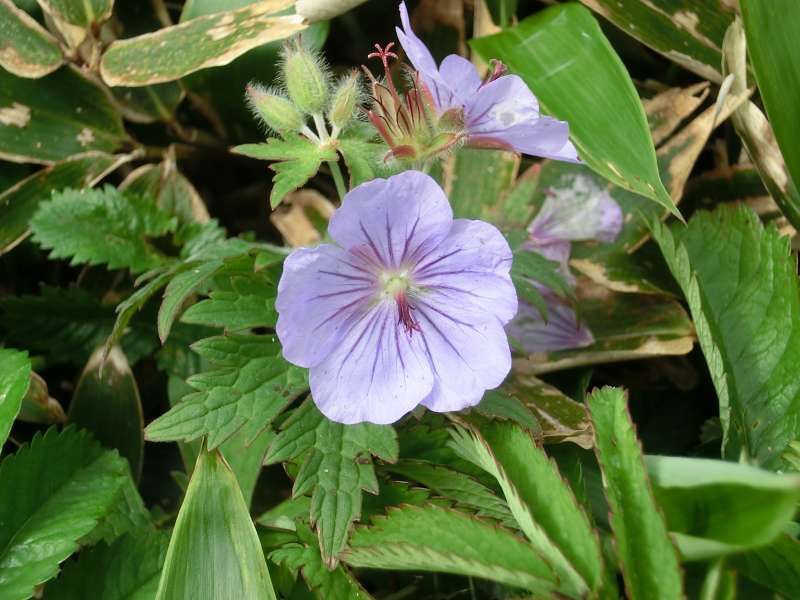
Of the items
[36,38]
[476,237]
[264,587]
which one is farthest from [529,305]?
[36,38]

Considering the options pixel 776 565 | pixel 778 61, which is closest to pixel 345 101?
pixel 778 61

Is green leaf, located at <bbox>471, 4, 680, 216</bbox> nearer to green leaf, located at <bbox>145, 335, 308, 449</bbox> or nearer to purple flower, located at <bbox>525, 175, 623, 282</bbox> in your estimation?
purple flower, located at <bbox>525, 175, 623, 282</bbox>

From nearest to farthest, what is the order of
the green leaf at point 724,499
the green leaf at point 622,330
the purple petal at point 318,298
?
the green leaf at point 724,499 → the purple petal at point 318,298 → the green leaf at point 622,330

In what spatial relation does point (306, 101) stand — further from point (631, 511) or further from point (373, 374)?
point (631, 511)

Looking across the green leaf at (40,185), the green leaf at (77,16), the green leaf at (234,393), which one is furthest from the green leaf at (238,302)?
the green leaf at (77,16)

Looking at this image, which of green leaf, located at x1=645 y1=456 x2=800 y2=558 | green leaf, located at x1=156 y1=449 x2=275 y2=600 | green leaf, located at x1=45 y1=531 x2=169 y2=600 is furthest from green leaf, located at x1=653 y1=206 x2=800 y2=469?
green leaf, located at x1=45 y1=531 x2=169 y2=600

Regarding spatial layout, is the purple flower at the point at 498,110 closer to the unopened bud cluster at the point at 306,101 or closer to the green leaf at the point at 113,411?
the unopened bud cluster at the point at 306,101
